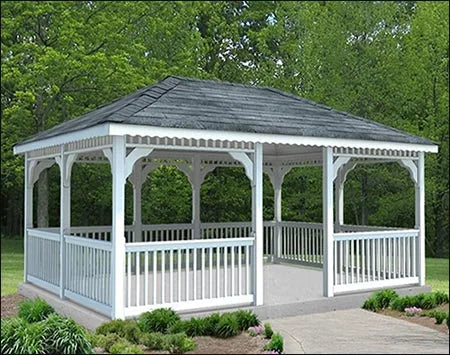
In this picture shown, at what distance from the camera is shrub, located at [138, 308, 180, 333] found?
8.19 m

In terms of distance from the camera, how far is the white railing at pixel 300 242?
15172 mm

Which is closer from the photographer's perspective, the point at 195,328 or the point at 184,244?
the point at 195,328

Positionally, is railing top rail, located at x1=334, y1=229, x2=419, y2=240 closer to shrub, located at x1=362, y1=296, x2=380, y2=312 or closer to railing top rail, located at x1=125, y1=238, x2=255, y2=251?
shrub, located at x1=362, y1=296, x2=380, y2=312

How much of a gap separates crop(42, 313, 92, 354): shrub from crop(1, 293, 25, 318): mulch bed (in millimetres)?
3913

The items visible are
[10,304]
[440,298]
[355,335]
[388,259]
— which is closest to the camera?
[355,335]

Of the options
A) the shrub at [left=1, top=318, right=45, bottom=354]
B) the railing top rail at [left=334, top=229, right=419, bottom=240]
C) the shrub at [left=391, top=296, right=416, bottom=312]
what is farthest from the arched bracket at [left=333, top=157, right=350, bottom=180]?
the shrub at [left=1, top=318, right=45, bottom=354]

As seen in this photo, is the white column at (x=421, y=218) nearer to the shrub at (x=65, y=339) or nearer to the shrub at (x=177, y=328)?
the shrub at (x=177, y=328)

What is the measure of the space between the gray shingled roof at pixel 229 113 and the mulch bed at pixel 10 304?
127 inches

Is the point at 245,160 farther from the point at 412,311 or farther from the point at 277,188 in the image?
the point at 277,188

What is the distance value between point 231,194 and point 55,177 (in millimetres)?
8939

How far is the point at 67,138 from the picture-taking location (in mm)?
10234

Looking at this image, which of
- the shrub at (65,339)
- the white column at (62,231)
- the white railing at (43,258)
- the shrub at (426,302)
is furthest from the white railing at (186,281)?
the shrub at (426,302)

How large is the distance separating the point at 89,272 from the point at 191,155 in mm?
5321

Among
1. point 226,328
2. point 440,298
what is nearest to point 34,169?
point 226,328
